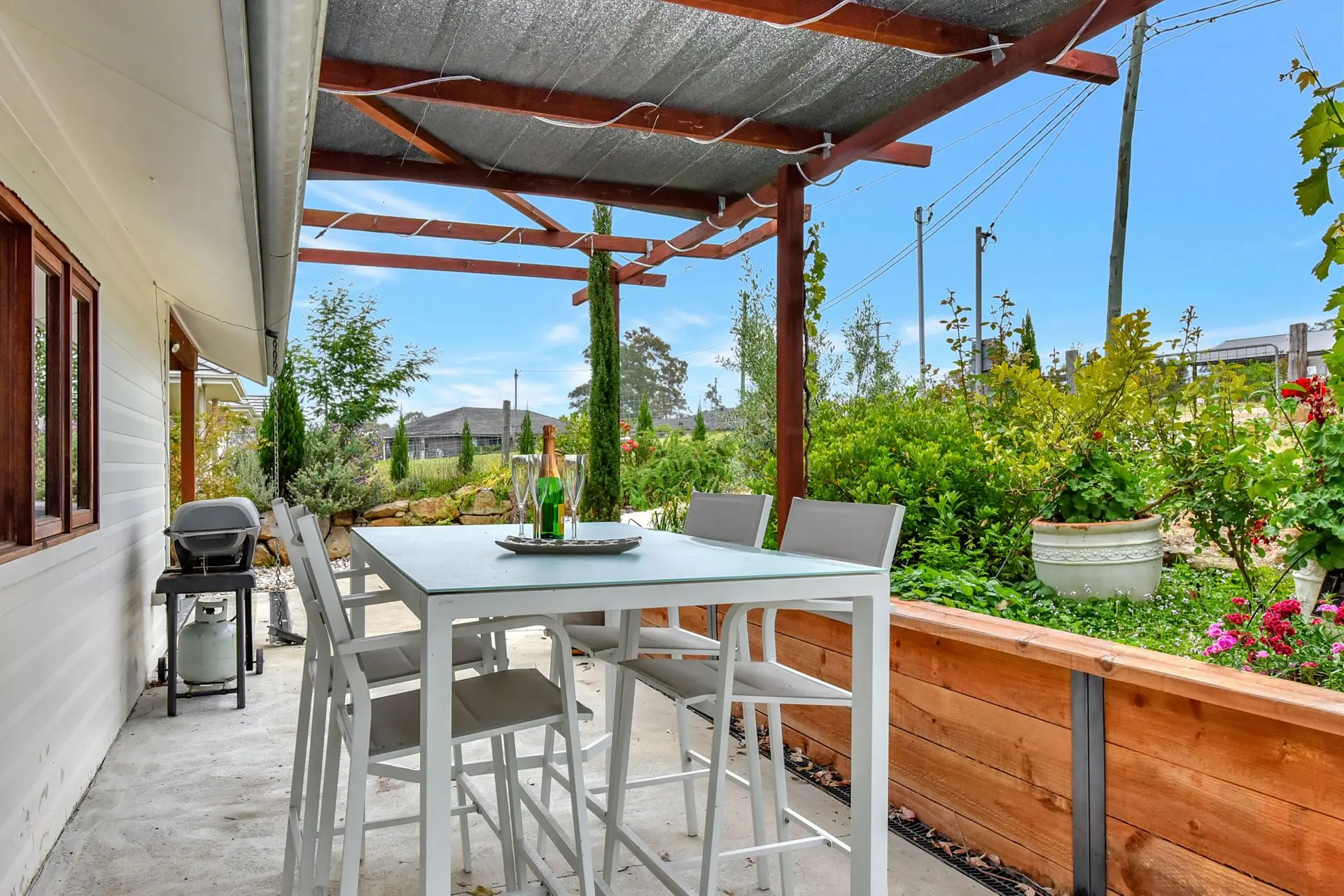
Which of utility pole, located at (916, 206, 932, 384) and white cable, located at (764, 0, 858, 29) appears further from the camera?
utility pole, located at (916, 206, 932, 384)

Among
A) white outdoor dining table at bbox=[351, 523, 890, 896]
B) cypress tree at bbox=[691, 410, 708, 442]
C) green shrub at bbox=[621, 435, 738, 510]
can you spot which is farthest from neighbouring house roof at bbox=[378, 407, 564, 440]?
white outdoor dining table at bbox=[351, 523, 890, 896]

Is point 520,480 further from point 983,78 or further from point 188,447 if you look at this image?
point 188,447

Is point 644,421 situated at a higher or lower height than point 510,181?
lower

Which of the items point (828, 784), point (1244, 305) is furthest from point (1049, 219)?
point (828, 784)

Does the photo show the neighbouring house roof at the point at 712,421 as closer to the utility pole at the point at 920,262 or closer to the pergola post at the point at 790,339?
the utility pole at the point at 920,262

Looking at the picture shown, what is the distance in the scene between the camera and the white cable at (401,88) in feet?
9.65

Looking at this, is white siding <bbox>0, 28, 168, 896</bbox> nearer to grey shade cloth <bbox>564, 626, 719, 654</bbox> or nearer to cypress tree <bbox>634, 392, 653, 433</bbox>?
grey shade cloth <bbox>564, 626, 719, 654</bbox>

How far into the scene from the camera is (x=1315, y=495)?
84.8 inches

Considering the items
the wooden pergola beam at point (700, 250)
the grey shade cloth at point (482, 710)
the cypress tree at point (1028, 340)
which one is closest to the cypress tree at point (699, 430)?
the wooden pergola beam at point (700, 250)

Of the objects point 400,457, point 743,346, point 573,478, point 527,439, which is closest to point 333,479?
point 400,457

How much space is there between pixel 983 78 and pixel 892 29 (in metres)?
0.45

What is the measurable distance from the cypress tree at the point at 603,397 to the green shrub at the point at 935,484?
2.55m

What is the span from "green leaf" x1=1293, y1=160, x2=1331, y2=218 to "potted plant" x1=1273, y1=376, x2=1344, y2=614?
2.23ft

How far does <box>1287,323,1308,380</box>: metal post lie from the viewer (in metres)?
3.50
